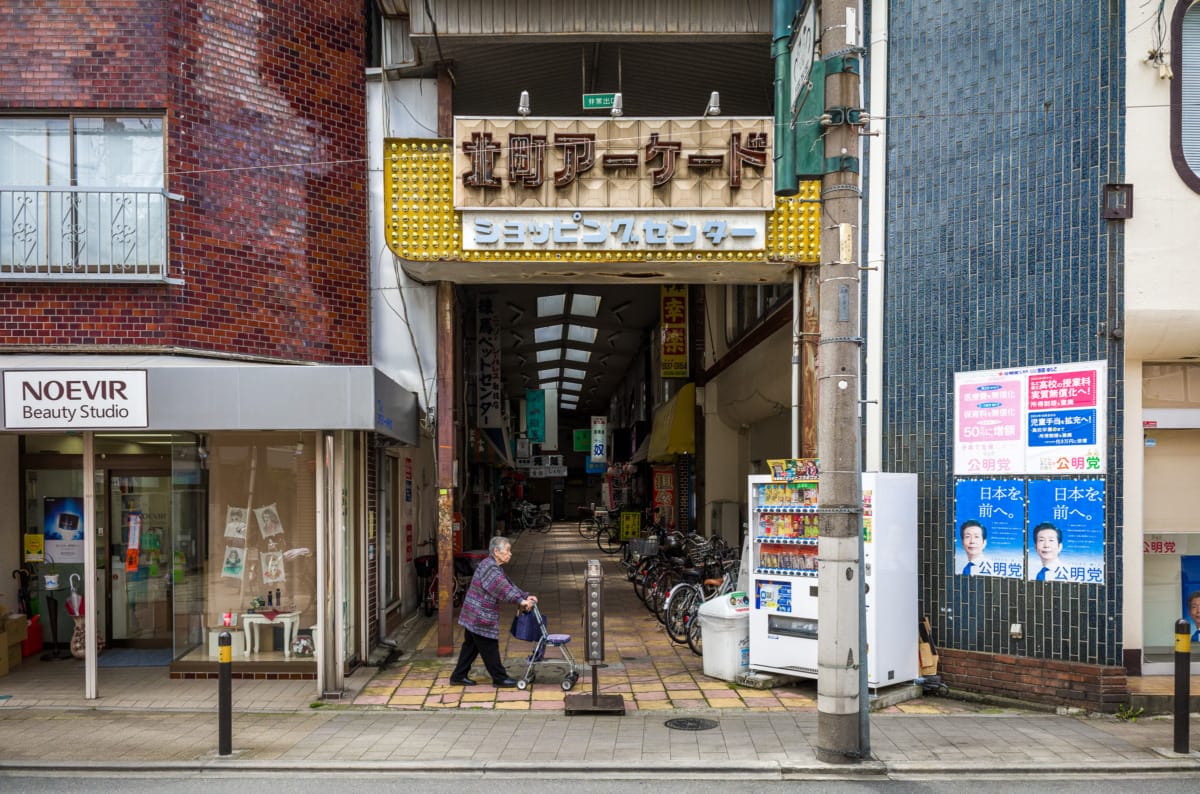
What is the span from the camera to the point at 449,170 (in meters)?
11.7

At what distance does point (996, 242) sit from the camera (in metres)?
10.3

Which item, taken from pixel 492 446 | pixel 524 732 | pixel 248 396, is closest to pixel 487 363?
pixel 492 446

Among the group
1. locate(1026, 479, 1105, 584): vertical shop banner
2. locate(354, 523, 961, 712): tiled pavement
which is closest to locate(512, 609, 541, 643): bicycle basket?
locate(354, 523, 961, 712): tiled pavement

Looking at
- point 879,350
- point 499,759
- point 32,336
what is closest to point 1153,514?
point 879,350

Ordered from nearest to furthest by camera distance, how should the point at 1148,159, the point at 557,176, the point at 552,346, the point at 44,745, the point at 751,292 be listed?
the point at 44,745 < the point at 1148,159 < the point at 557,176 < the point at 751,292 < the point at 552,346

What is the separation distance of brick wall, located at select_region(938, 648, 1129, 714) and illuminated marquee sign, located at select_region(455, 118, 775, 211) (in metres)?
5.55

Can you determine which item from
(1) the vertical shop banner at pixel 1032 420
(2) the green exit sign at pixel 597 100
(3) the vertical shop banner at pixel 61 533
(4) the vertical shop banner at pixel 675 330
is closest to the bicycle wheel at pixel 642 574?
(4) the vertical shop banner at pixel 675 330

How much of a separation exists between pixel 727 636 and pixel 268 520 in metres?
5.50

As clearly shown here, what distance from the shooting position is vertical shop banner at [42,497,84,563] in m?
12.7

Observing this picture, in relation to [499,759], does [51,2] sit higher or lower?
higher

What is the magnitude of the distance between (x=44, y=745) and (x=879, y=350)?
917 centimetres

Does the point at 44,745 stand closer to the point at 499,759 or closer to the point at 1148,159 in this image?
the point at 499,759

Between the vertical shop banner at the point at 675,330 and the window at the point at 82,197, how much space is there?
520 inches

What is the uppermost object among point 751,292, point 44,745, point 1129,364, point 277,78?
point 277,78
